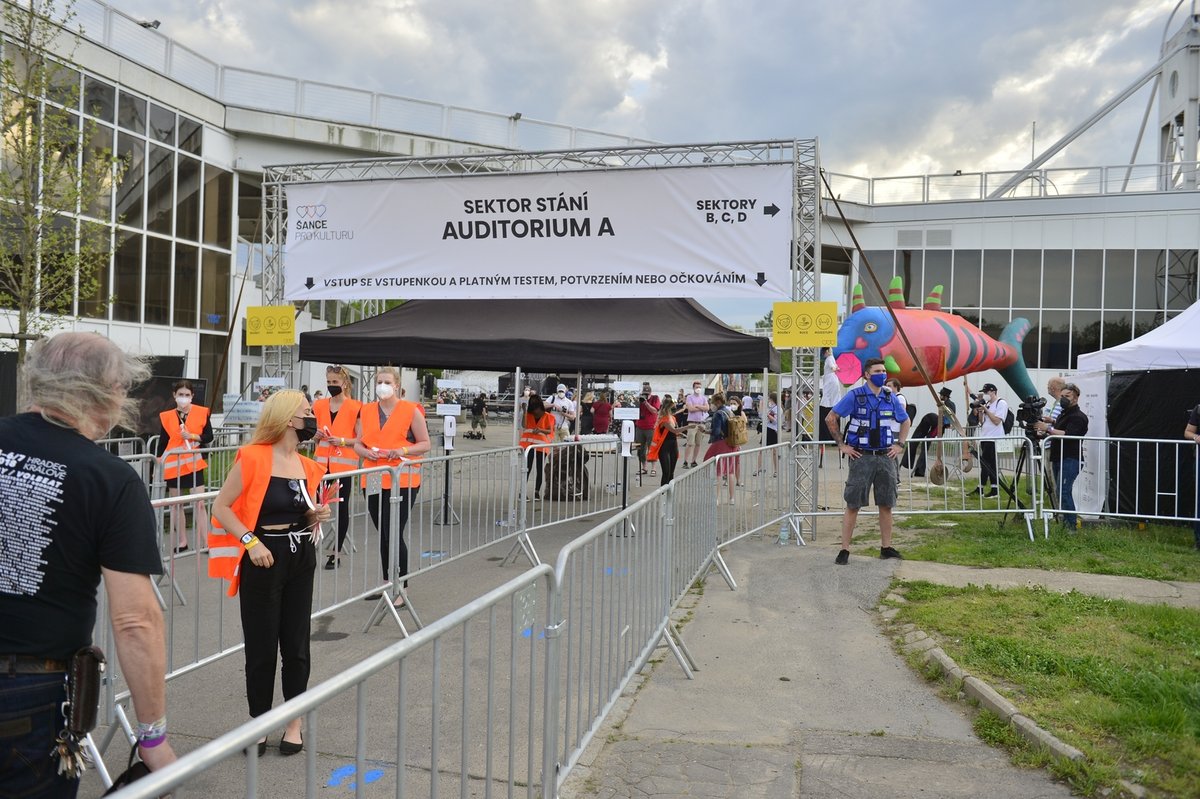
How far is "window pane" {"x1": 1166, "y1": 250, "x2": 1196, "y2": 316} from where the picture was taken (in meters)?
30.5

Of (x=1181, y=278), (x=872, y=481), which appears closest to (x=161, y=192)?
(x=872, y=481)

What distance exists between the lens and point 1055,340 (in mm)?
31547

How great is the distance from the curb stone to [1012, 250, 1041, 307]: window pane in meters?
28.8

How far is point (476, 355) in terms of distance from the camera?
10930mm

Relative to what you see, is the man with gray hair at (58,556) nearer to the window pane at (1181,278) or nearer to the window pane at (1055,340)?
the window pane at (1055,340)

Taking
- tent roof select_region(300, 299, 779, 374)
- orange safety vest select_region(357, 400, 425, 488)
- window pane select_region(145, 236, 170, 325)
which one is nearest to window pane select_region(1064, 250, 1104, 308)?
tent roof select_region(300, 299, 779, 374)

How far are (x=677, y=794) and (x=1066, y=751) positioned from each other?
1.86m

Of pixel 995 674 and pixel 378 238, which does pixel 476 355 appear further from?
pixel 995 674

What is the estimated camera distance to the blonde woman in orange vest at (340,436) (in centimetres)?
762

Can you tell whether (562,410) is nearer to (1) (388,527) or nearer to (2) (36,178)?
(2) (36,178)

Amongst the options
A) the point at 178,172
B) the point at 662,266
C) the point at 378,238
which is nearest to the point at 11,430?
the point at 662,266

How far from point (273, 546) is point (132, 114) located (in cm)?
2164

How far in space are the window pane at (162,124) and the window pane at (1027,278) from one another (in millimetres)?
28091

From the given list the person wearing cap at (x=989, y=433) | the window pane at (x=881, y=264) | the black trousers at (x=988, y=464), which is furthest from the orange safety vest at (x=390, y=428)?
the window pane at (x=881, y=264)
